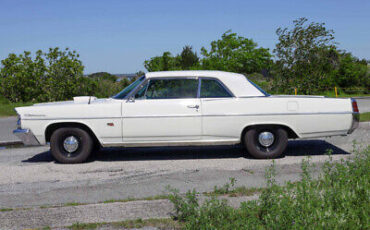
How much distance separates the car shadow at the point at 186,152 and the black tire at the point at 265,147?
31 cm

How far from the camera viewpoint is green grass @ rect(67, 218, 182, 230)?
3930 mm

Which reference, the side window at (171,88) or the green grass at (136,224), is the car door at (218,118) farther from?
the green grass at (136,224)

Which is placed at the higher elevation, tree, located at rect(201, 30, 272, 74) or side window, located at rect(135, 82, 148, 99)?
A: tree, located at rect(201, 30, 272, 74)

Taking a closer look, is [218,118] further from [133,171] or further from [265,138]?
[133,171]

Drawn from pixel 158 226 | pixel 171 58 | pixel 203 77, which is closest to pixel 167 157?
pixel 203 77

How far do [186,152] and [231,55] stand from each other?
5547cm

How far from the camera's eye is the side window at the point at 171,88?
7359 millimetres

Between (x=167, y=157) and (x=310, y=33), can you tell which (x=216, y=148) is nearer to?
(x=167, y=157)

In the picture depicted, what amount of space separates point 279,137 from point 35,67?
2012 centimetres

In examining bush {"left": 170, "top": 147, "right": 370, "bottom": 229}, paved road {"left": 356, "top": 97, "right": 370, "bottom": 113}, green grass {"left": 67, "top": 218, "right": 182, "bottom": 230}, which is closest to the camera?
bush {"left": 170, "top": 147, "right": 370, "bottom": 229}

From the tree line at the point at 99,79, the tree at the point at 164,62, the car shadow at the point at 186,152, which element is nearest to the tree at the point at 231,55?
the tree at the point at 164,62

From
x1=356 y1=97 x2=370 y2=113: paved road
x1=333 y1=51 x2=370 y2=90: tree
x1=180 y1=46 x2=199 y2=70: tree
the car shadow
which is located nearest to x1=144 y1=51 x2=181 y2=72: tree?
x1=180 y1=46 x2=199 y2=70: tree

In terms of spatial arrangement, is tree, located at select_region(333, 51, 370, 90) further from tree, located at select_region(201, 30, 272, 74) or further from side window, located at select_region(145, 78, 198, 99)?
side window, located at select_region(145, 78, 198, 99)

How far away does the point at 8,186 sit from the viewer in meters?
5.96
